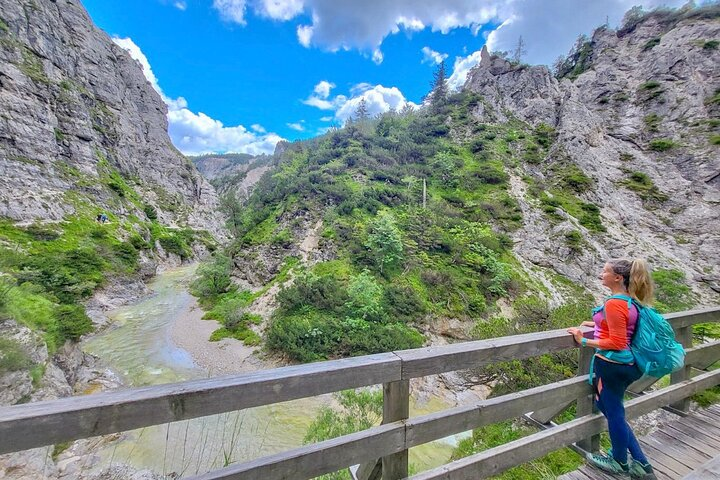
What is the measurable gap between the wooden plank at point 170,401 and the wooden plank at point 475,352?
0.46 feet

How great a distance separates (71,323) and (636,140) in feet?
132

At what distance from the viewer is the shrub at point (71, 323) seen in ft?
34.3

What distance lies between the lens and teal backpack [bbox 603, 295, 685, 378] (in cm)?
227

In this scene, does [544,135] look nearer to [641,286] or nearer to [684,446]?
[684,446]

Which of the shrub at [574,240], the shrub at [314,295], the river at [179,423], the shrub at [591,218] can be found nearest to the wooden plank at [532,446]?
the river at [179,423]

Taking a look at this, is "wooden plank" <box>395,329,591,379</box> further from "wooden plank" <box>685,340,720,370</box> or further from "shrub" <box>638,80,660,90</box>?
"shrub" <box>638,80,660,90</box>

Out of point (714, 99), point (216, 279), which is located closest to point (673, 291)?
point (714, 99)

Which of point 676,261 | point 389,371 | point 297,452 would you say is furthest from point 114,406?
point 676,261

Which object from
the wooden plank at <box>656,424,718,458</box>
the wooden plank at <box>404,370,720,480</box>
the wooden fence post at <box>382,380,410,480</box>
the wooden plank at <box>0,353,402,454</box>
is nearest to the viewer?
the wooden plank at <box>0,353,402,454</box>

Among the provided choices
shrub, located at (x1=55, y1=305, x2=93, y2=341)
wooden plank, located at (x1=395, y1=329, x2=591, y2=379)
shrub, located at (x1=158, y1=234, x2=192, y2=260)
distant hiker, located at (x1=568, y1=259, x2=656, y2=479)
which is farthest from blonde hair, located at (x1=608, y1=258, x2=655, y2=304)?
shrub, located at (x1=158, y1=234, x2=192, y2=260)

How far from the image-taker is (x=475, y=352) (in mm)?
2141

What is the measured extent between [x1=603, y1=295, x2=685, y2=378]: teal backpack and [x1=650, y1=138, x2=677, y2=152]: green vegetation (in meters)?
33.6

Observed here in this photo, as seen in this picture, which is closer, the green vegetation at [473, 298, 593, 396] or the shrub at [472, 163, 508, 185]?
the green vegetation at [473, 298, 593, 396]

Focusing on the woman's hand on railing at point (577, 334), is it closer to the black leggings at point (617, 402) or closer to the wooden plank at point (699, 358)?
the black leggings at point (617, 402)
